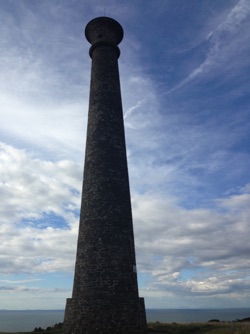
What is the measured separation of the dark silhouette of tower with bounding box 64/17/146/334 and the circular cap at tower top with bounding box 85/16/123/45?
1718 millimetres

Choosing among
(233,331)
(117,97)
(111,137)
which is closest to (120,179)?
(111,137)

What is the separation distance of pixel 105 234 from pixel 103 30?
13064 millimetres

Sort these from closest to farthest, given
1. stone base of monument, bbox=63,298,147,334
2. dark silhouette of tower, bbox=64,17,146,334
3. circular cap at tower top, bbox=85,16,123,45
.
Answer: stone base of monument, bbox=63,298,147,334, dark silhouette of tower, bbox=64,17,146,334, circular cap at tower top, bbox=85,16,123,45

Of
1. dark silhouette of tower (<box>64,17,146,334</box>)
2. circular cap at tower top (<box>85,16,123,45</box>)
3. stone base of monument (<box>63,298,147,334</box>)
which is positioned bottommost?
stone base of monument (<box>63,298,147,334</box>)

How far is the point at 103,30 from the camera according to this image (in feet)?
68.0

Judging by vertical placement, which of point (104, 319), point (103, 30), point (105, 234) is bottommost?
point (104, 319)

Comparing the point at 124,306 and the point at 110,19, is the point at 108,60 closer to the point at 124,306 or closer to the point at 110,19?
the point at 110,19

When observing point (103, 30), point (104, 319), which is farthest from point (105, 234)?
point (103, 30)

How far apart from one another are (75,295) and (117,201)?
4974mm

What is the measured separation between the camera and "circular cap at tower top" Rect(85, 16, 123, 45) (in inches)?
814

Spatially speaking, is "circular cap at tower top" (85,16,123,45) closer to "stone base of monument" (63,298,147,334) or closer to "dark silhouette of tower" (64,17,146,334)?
"dark silhouette of tower" (64,17,146,334)

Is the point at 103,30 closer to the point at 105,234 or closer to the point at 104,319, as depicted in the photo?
the point at 105,234

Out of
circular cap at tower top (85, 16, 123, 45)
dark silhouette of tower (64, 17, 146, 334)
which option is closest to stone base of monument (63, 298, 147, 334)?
dark silhouette of tower (64, 17, 146, 334)

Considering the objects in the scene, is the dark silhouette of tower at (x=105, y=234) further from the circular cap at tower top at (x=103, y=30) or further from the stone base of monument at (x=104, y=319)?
the circular cap at tower top at (x=103, y=30)
